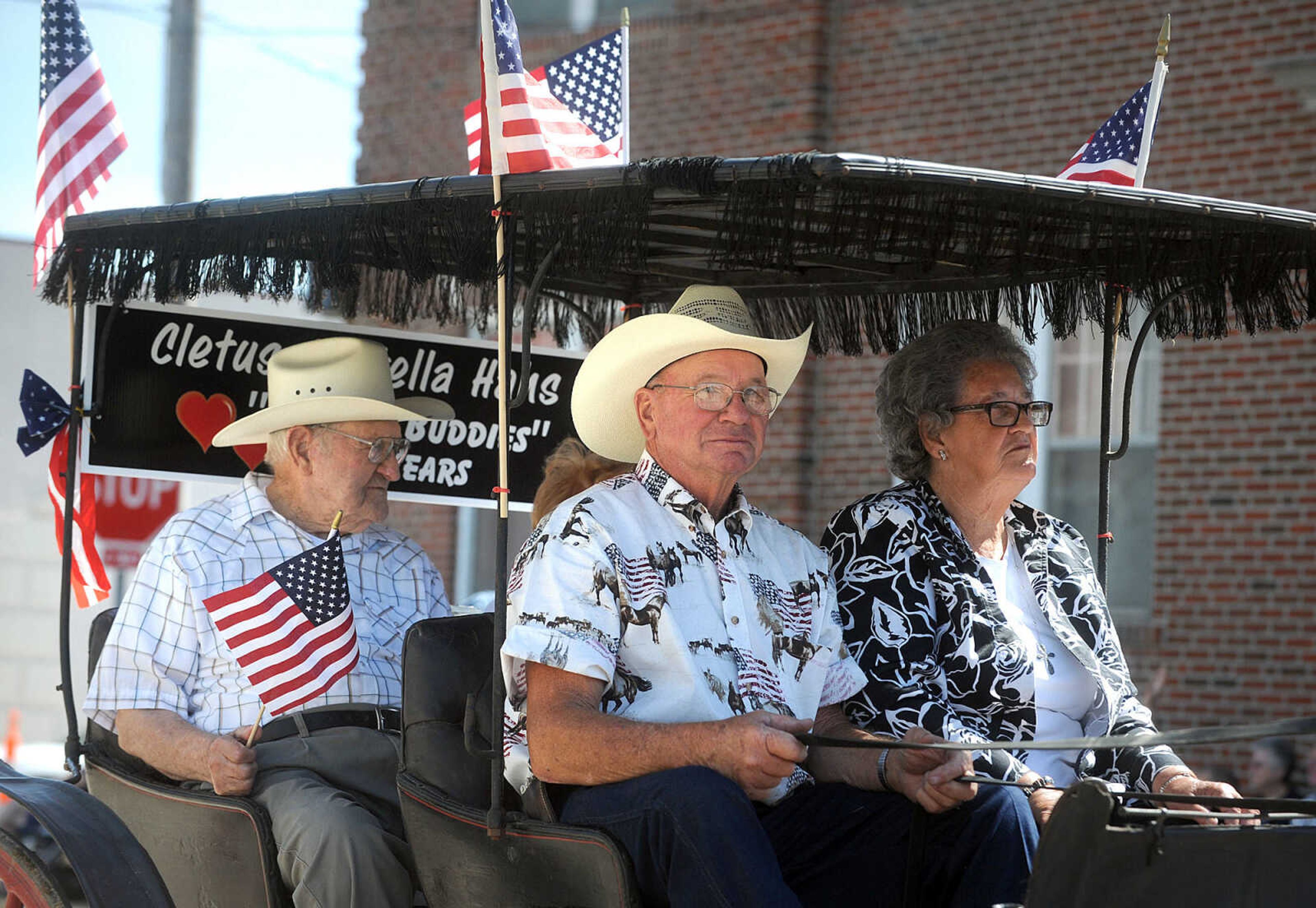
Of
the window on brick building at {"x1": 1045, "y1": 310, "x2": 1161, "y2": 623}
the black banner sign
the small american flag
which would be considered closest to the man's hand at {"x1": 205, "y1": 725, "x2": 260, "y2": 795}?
the black banner sign

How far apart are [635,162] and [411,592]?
1.86m

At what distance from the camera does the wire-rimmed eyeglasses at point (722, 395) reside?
3.47m

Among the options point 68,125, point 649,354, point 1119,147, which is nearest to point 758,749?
point 649,354

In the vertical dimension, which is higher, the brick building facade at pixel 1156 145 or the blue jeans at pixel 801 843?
the brick building facade at pixel 1156 145

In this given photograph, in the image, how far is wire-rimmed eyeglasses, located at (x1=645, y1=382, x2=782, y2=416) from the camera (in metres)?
3.47

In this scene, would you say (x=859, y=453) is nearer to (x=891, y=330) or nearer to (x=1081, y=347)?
(x=1081, y=347)

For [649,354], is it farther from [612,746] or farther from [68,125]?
[68,125]

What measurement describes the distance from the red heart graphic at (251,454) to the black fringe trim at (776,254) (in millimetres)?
496

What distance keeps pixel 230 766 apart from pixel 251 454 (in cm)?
129

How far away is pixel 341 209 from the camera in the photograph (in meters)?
3.33

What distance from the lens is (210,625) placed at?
3.93m

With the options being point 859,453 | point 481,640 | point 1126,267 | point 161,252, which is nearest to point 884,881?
point 481,640

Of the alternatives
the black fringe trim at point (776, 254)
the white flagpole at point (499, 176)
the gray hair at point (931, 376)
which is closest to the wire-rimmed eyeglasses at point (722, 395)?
the black fringe trim at point (776, 254)

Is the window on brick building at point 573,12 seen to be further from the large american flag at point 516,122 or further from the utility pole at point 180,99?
the large american flag at point 516,122
